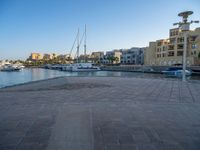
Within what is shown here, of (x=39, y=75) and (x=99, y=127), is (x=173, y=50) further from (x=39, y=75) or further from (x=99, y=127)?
(x=99, y=127)

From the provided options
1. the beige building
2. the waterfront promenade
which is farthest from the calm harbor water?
the waterfront promenade

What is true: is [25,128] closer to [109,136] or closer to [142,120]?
[109,136]

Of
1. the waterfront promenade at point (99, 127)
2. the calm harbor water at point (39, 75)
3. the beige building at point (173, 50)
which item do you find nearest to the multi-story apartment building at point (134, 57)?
the beige building at point (173, 50)

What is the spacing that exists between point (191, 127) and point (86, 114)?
2084 millimetres

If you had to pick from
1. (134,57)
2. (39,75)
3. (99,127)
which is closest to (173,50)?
(134,57)

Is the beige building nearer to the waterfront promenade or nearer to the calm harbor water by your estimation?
the calm harbor water

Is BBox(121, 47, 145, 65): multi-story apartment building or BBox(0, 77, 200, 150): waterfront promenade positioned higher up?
BBox(121, 47, 145, 65): multi-story apartment building

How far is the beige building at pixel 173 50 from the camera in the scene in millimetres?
55500

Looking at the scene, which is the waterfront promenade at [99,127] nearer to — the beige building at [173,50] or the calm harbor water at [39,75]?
the calm harbor water at [39,75]

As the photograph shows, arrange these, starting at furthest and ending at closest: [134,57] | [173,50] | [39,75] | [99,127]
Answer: [134,57], [173,50], [39,75], [99,127]

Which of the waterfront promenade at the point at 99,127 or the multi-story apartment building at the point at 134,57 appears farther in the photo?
Result: the multi-story apartment building at the point at 134,57

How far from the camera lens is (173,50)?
6066 centimetres

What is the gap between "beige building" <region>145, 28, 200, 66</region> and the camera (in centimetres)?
5550

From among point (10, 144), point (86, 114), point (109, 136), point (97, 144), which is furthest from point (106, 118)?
point (10, 144)
